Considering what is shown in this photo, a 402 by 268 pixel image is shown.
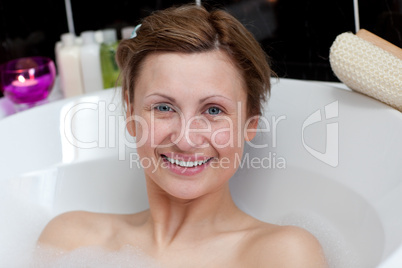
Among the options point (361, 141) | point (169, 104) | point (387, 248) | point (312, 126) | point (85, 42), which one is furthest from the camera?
point (85, 42)

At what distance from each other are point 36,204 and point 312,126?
0.80m

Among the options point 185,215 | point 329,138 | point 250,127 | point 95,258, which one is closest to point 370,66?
point 329,138

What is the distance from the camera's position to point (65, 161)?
1677 mm

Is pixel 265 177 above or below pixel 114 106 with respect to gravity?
below

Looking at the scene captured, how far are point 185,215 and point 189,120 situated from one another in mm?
269

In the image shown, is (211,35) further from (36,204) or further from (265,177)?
(36,204)

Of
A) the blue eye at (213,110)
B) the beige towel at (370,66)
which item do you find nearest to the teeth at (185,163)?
the blue eye at (213,110)

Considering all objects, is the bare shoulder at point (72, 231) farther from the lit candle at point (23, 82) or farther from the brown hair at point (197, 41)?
the lit candle at point (23, 82)

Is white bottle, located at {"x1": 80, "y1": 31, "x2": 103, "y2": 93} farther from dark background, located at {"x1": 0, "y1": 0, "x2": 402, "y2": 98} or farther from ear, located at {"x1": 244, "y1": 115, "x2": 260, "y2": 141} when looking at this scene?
ear, located at {"x1": 244, "y1": 115, "x2": 260, "y2": 141}

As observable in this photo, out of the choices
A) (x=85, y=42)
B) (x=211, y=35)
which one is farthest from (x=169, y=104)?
(x=85, y=42)

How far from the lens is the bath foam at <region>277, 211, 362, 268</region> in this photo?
4.29ft

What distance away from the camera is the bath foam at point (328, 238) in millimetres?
1307

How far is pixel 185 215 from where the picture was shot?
1368 millimetres

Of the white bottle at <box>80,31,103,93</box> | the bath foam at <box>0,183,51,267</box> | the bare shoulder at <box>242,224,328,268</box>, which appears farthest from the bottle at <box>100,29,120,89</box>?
the bare shoulder at <box>242,224,328,268</box>
